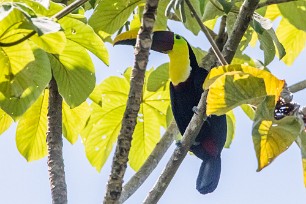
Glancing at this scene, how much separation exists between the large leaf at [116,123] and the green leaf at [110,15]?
0.81 feet

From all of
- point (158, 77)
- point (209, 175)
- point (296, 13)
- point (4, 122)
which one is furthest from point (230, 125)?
point (4, 122)

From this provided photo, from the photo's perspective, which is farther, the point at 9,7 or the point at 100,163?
the point at 100,163

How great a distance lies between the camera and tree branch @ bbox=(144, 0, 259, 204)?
1.85 m

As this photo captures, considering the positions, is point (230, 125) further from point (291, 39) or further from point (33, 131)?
point (33, 131)

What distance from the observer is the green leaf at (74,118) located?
2.40 metres

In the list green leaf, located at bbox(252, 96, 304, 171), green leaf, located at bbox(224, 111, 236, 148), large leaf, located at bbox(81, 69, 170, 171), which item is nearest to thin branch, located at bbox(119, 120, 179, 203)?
large leaf, located at bbox(81, 69, 170, 171)

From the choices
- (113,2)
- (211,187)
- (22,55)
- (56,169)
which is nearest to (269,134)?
(22,55)

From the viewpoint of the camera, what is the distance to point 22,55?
1.73 m

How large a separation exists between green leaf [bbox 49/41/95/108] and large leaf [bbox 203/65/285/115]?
665 mm

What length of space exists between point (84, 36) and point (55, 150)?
12.7 inches

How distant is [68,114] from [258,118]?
117 cm

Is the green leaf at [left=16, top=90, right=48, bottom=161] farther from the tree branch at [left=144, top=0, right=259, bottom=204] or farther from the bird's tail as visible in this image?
the bird's tail

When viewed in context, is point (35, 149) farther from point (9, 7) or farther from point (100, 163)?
point (9, 7)

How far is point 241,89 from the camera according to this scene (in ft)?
4.50
